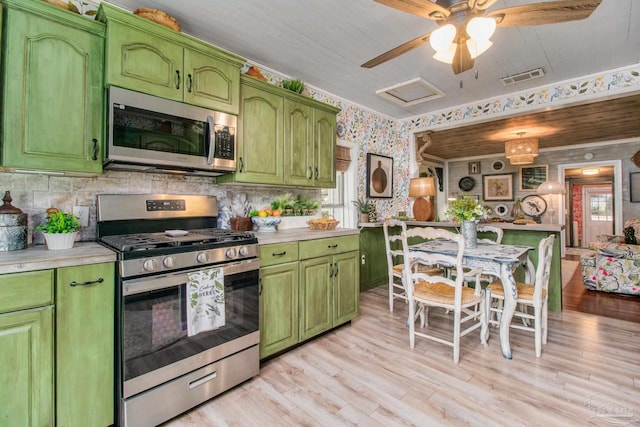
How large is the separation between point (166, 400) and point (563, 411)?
2.24 meters

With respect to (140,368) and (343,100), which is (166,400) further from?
(343,100)

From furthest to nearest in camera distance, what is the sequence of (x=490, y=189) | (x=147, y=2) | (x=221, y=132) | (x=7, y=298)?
(x=490, y=189) < (x=221, y=132) < (x=147, y=2) < (x=7, y=298)

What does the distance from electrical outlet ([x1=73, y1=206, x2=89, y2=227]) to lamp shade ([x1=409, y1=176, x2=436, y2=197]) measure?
154 inches

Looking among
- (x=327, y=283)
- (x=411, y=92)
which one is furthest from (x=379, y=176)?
(x=327, y=283)

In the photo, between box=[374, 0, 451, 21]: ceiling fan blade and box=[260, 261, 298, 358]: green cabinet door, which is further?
box=[260, 261, 298, 358]: green cabinet door

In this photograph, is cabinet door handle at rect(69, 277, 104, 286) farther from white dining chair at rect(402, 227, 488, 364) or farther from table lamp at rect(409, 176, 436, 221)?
table lamp at rect(409, 176, 436, 221)

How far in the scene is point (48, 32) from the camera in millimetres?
1611

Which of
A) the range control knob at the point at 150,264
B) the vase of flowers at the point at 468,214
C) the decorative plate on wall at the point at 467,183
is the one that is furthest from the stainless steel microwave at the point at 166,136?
the decorative plate on wall at the point at 467,183

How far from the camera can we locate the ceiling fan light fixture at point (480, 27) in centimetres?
163

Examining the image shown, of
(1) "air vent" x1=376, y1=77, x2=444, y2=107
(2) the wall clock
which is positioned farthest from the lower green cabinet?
(2) the wall clock

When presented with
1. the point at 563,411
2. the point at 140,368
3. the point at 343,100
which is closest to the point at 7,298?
the point at 140,368

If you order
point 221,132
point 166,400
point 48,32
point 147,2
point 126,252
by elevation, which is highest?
point 147,2

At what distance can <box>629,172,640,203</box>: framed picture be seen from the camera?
612cm

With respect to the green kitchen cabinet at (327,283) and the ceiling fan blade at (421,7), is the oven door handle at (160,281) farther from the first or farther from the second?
the ceiling fan blade at (421,7)
